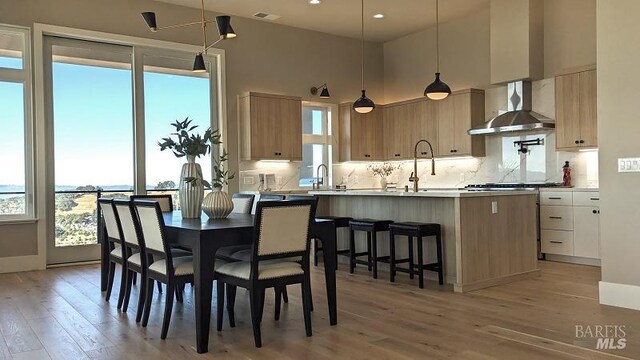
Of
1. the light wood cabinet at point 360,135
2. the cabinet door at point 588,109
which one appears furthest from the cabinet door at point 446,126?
the cabinet door at point 588,109

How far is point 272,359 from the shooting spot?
313 centimetres

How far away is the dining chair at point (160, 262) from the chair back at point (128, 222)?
0.06 m

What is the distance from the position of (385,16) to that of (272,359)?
628 centimetres

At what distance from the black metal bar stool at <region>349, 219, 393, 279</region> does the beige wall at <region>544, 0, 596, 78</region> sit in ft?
10.9

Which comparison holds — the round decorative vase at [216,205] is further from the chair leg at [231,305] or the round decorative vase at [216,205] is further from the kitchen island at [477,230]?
the kitchen island at [477,230]

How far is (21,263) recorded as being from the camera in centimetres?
636

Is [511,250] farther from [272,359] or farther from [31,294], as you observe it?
[31,294]

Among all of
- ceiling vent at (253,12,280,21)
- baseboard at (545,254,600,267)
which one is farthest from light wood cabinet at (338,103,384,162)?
baseboard at (545,254,600,267)

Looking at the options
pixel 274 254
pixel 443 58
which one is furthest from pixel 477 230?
pixel 443 58

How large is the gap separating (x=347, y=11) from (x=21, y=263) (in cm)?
539

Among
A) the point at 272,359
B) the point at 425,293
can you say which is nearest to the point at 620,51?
the point at 425,293

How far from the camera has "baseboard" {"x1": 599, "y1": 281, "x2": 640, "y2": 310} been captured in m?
4.13

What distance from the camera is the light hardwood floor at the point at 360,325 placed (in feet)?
10.6

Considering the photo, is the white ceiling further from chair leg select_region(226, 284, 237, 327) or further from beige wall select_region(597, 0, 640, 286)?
chair leg select_region(226, 284, 237, 327)
